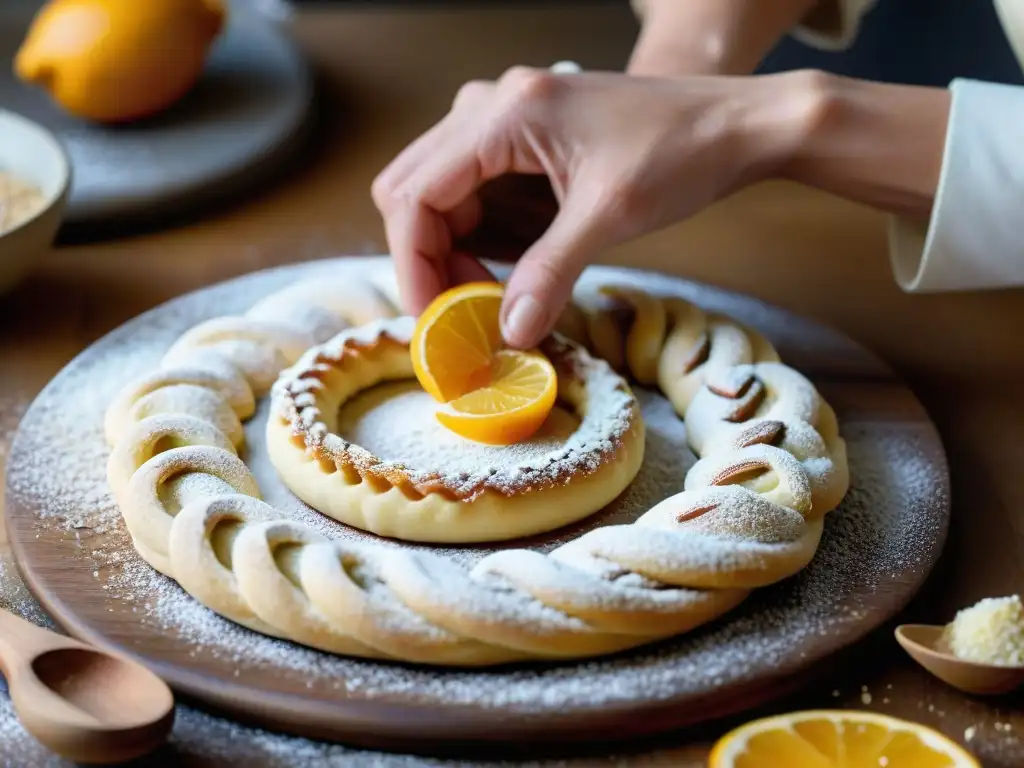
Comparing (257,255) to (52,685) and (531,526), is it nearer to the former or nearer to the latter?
(531,526)

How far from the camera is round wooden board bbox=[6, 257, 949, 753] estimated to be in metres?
1.12

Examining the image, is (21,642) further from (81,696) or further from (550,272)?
(550,272)

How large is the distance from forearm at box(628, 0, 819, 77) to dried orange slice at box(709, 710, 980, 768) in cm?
117

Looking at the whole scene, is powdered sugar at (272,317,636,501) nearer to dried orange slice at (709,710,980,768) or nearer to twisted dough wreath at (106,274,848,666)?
twisted dough wreath at (106,274,848,666)

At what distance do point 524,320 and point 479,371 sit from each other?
11cm

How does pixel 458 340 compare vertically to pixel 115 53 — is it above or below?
below

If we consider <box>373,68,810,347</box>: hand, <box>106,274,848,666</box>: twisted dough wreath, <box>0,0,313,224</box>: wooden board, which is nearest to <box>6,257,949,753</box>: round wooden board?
<box>106,274,848,666</box>: twisted dough wreath

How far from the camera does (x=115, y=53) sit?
222cm

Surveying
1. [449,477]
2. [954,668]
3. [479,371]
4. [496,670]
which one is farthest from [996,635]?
[479,371]

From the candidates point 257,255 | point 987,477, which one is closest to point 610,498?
point 987,477

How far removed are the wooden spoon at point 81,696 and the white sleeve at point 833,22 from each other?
68.3 inches

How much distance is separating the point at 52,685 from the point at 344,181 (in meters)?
1.40

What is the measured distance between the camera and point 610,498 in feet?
4.69

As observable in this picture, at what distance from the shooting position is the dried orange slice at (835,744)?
1.07 meters
